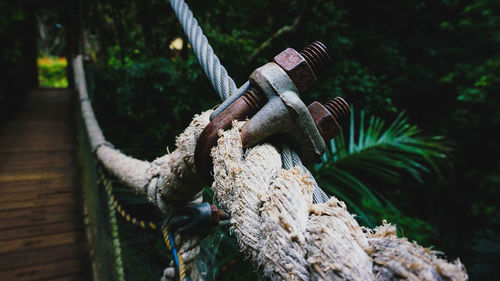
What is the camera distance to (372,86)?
13.1ft

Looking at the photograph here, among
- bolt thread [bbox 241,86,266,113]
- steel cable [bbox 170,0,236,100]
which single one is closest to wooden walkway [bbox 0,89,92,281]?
steel cable [bbox 170,0,236,100]

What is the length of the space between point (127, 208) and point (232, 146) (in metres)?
2.63

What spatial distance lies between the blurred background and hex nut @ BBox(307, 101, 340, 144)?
159 centimetres

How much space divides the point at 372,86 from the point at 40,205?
12.9 ft

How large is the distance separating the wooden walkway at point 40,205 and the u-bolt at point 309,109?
7.09ft

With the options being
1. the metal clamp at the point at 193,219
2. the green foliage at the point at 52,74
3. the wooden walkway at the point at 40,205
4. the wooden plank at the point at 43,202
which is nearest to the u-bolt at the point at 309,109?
the metal clamp at the point at 193,219

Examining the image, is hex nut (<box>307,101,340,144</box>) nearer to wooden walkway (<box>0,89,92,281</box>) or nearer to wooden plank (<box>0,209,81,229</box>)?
wooden walkway (<box>0,89,92,281</box>)

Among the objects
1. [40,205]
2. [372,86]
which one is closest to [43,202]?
[40,205]

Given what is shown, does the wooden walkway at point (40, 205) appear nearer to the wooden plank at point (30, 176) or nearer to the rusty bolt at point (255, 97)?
the wooden plank at point (30, 176)

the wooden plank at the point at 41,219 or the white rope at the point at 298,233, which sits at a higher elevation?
the white rope at the point at 298,233

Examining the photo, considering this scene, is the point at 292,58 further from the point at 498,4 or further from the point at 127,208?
the point at 498,4

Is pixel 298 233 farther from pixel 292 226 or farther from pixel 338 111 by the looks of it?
pixel 338 111

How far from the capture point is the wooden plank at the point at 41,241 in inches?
88.8

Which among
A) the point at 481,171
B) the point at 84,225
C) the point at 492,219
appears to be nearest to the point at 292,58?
the point at 84,225
